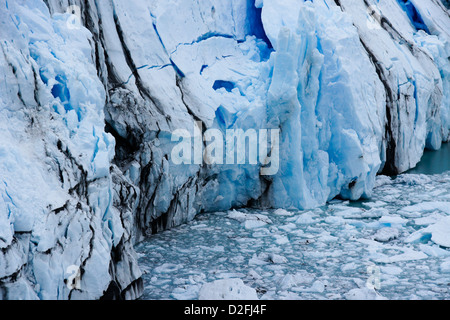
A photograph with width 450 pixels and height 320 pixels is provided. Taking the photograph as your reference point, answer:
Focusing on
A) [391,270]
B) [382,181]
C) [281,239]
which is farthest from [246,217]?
[382,181]

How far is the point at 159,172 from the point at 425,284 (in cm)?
225

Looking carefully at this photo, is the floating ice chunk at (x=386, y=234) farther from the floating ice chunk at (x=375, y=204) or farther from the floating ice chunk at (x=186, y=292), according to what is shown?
the floating ice chunk at (x=186, y=292)

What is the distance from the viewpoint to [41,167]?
283 cm

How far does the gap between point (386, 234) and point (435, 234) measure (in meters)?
0.39

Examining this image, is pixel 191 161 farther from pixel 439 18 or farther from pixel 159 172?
pixel 439 18

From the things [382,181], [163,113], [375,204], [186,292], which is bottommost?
[186,292]

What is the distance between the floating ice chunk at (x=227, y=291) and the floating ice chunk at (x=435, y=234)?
5.77 feet

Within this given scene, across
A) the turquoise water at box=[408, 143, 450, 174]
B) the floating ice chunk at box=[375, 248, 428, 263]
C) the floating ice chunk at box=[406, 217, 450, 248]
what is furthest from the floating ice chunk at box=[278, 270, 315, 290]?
the turquoise water at box=[408, 143, 450, 174]

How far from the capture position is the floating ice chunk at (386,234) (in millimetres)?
4523

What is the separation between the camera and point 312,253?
4.19 m

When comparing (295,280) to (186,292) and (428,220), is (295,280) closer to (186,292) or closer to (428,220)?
(186,292)

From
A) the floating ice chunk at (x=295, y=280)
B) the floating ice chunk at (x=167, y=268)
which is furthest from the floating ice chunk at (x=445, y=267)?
the floating ice chunk at (x=167, y=268)

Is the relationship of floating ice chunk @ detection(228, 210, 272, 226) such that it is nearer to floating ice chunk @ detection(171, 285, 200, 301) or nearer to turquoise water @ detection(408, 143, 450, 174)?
floating ice chunk @ detection(171, 285, 200, 301)
